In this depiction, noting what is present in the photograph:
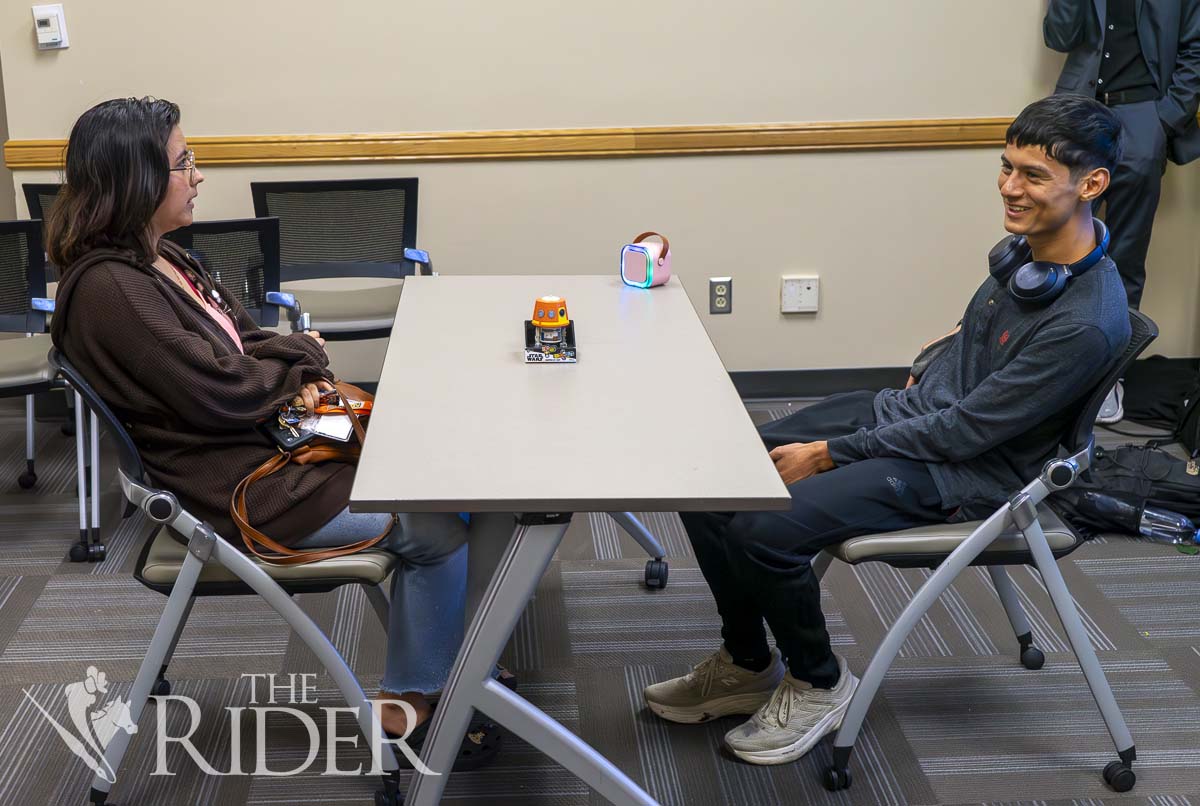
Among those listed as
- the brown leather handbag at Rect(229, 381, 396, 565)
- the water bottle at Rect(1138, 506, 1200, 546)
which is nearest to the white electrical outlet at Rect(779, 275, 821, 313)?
the water bottle at Rect(1138, 506, 1200, 546)

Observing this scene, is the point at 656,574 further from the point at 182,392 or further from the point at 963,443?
the point at 182,392

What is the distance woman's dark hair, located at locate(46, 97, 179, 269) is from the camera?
202 centimetres

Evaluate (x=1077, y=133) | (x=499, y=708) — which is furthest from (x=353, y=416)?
(x=1077, y=133)

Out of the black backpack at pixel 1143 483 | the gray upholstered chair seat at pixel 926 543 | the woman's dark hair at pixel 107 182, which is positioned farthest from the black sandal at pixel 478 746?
the black backpack at pixel 1143 483

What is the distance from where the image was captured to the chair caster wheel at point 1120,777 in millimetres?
2127

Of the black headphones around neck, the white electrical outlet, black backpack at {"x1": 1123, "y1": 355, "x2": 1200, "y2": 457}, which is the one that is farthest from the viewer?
the white electrical outlet

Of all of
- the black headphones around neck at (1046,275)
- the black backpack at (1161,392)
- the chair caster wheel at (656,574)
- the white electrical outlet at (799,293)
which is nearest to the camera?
the black headphones around neck at (1046,275)

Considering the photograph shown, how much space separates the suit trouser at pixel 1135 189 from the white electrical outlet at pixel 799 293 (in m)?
0.92

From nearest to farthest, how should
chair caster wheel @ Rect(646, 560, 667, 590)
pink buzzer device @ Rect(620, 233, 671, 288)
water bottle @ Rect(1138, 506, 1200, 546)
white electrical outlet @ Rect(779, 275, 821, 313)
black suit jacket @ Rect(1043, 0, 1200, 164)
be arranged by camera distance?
pink buzzer device @ Rect(620, 233, 671, 288)
chair caster wheel @ Rect(646, 560, 667, 590)
water bottle @ Rect(1138, 506, 1200, 546)
black suit jacket @ Rect(1043, 0, 1200, 164)
white electrical outlet @ Rect(779, 275, 821, 313)

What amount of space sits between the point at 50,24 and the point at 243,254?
1.20 metres

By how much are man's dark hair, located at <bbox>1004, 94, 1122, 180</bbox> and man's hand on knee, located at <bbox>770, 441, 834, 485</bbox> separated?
0.65m

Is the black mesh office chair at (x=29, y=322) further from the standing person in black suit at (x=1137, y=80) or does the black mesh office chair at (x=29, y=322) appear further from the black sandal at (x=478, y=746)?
the standing person in black suit at (x=1137, y=80)

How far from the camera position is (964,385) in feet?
7.38
